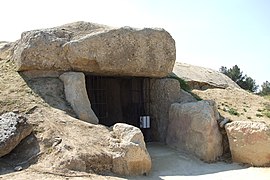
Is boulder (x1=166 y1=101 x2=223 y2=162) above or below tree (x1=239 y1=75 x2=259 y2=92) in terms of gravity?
above

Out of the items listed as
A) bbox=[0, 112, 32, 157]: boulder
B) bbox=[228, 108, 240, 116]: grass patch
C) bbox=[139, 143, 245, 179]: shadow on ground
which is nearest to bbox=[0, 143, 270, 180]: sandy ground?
bbox=[139, 143, 245, 179]: shadow on ground

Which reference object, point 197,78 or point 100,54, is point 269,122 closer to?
point 197,78

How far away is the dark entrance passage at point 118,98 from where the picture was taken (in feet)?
31.6

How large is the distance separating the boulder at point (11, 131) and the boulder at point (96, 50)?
2.07m

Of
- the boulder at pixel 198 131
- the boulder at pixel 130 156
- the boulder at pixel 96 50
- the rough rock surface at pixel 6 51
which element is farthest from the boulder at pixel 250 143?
the rough rock surface at pixel 6 51

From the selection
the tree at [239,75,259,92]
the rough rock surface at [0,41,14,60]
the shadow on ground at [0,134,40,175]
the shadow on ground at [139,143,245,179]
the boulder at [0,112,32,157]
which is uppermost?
the rough rock surface at [0,41,14,60]

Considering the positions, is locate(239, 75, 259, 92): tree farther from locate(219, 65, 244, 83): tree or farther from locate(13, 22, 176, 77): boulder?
locate(13, 22, 176, 77): boulder

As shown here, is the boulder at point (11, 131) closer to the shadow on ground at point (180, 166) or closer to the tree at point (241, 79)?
the shadow on ground at point (180, 166)

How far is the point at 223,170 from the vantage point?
6.86 m

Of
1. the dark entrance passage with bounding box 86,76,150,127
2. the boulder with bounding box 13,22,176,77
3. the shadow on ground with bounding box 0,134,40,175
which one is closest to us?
the shadow on ground with bounding box 0,134,40,175

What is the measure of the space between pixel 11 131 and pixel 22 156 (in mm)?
458

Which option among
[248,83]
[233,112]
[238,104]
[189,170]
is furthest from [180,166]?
[248,83]

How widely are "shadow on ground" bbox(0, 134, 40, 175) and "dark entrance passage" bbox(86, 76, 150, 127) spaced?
3.44 m

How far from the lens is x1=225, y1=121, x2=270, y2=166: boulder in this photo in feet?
23.1
